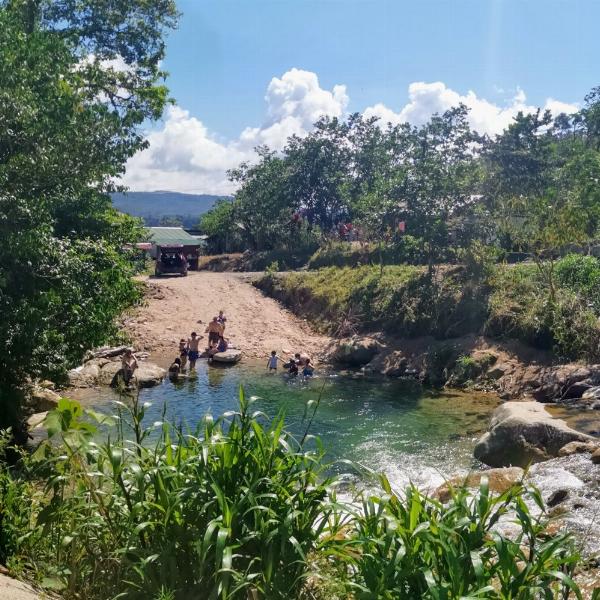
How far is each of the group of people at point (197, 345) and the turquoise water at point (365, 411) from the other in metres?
0.60

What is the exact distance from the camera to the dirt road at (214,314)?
27227mm

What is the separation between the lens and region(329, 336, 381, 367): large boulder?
83.1 feet

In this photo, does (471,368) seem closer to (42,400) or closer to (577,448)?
(577,448)

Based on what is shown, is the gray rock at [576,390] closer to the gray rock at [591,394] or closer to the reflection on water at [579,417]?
the gray rock at [591,394]

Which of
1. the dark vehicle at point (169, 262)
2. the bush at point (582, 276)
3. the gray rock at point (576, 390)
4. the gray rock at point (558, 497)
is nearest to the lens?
the gray rock at point (558, 497)

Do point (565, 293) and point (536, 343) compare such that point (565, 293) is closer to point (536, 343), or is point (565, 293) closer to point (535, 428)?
point (536, 343)

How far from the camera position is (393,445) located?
1507 cm

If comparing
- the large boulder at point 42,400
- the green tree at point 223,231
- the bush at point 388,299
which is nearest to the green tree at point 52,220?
the large boulder at point 42,400

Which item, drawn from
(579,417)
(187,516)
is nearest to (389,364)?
(579,417)

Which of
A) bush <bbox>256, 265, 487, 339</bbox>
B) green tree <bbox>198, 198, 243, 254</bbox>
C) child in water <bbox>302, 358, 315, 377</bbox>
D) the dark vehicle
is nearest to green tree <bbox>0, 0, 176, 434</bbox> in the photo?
child in water <bbox>302, 358, 315, 377</bbox>

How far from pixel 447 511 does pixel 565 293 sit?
19.9 metres

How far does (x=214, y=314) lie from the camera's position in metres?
30.5

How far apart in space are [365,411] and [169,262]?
23.5 metres

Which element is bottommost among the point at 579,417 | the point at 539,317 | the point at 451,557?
the point at 579,417
